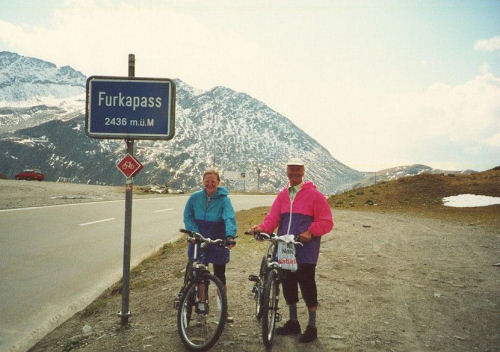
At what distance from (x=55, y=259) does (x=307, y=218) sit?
747cm

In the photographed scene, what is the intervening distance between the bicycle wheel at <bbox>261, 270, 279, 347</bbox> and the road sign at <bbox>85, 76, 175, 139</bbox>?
87.5 inches

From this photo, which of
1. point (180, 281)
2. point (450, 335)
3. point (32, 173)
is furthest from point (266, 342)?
point (32, 173)

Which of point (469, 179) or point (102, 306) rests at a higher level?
point (469, 179)

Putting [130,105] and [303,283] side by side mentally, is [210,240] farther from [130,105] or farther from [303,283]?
[130,105]

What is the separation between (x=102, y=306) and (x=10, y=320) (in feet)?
4.37

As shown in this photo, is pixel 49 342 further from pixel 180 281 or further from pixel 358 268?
pixel 358 268

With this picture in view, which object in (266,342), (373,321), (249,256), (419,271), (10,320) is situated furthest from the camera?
(249,256)

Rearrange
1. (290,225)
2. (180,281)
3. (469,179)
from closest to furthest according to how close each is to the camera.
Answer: (290,225) < (180,281) < (469,179)

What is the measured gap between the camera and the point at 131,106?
5199 mm

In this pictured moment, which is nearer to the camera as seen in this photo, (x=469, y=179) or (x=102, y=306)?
(x=102, y=306)

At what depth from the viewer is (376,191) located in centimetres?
2895

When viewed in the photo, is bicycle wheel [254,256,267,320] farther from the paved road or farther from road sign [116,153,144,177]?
the paved road

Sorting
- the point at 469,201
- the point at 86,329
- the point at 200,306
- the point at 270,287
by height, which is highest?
the point at 469,201

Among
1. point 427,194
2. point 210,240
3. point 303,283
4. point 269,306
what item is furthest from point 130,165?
point 427,194
